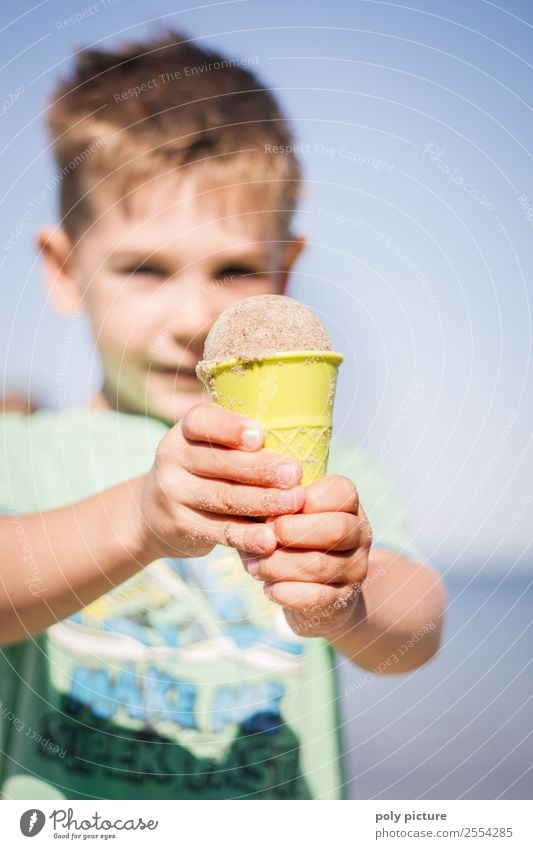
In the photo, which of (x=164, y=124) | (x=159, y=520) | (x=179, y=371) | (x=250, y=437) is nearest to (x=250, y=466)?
(x=250, y=437)

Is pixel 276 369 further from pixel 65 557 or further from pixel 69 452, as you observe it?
pixel 69 452

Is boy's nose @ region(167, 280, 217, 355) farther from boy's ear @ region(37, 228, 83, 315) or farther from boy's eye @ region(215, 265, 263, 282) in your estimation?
boy's ear @ region(37, 228, 83, 315)

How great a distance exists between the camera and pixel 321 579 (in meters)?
0.66

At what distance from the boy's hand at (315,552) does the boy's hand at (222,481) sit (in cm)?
1

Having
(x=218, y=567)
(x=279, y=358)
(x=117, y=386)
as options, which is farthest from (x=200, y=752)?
(x=279, y=358)

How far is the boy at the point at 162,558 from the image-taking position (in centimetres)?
104

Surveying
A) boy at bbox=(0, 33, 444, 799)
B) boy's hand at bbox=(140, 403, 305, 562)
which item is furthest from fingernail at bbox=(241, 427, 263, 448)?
boy at bbox=(0, 33, 444, 799)

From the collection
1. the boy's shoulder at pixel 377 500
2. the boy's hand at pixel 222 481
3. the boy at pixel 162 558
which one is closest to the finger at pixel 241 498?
the boy's hand at pixel 222 481

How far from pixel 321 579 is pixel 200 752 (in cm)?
55

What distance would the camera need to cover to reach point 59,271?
124 centimetres

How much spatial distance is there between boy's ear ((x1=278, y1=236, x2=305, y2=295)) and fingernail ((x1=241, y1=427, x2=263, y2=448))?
59cm

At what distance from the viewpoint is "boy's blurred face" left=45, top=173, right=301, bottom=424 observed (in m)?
1.17

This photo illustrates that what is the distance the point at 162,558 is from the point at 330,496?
13.3 inches
